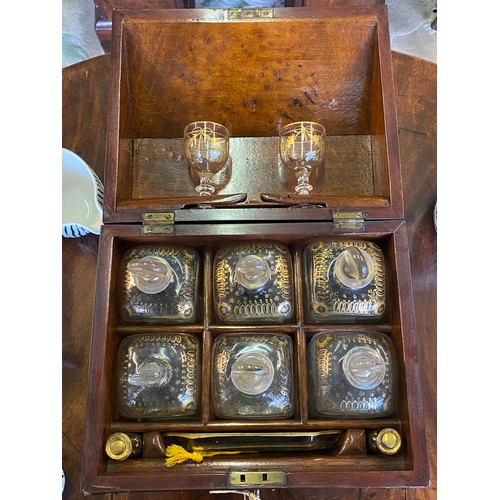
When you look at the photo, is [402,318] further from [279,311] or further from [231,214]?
[231,214]

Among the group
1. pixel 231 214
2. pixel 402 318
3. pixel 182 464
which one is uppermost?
pixel 231 214

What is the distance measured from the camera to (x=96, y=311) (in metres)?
0.71

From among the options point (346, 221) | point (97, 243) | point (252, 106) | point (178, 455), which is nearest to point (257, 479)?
point (178, 455)

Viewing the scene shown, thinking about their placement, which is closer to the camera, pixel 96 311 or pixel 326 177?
pixel 96 311

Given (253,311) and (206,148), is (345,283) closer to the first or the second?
(253,311)

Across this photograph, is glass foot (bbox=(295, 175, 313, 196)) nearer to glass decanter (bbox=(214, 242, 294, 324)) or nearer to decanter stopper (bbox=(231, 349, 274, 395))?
glass decanter (bbox=(214, 242, 294, 324))

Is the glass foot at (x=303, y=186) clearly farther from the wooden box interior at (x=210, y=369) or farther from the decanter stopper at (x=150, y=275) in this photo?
the decanter stopper at (x=150, y=275)

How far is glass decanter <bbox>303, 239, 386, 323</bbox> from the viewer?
742mm

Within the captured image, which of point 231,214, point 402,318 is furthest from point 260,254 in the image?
point 402,318

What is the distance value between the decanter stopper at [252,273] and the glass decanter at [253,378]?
0.08 metres

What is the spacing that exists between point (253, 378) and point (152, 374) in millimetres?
137

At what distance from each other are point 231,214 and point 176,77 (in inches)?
12.2

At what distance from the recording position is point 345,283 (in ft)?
2.43

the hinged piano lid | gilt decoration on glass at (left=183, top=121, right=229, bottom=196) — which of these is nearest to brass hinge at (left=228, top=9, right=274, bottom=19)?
the hinged piano lid
